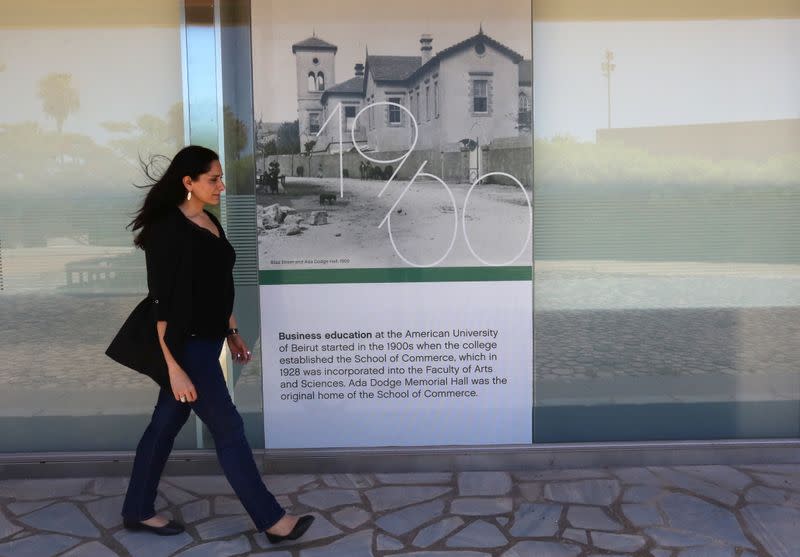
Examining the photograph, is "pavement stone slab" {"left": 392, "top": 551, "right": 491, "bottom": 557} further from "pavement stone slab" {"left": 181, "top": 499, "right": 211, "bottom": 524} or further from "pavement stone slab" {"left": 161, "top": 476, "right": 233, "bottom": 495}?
"pavement stone slab" {"left": 161, "top": 476, "right": 233, "bottom": 495}

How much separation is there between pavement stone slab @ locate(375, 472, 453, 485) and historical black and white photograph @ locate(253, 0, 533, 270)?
3.97 ft

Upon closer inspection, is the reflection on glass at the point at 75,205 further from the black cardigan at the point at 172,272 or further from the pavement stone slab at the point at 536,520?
the pavement stone slab at the point at 536,520

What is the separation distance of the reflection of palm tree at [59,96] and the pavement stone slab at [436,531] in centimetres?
296

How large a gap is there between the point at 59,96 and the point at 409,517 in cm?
300

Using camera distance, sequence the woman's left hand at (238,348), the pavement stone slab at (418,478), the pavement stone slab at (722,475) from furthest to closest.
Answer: the pavement stone slab at (418,478) < the pavement stone slab at (722,475) < the woman's left hand at (238,348)

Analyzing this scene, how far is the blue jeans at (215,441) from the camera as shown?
355 centimetres

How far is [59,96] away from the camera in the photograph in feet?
14.6

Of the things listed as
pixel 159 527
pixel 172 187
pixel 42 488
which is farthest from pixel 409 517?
pixel 42 488

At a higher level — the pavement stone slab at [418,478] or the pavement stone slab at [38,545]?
the pavement stone slab at [418,478]

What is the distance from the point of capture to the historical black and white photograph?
4.42 m

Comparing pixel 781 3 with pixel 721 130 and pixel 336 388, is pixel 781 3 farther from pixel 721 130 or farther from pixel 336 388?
pixel 336 388

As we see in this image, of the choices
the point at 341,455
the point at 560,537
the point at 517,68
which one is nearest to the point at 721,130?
the point at 517,68

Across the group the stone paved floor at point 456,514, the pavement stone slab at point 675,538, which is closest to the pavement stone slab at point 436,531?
the stone paved floor at point 456,514

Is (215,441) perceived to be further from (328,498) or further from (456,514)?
(456,514)
